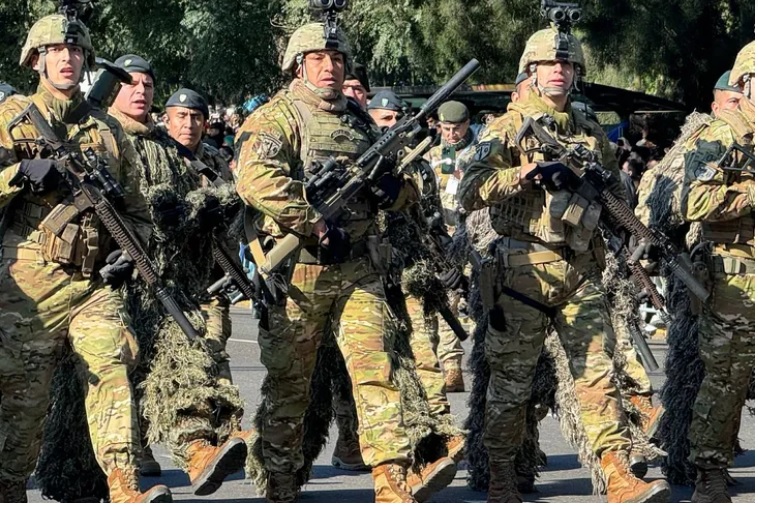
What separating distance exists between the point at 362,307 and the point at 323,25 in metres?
1.36

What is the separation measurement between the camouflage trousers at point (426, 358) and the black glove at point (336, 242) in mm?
1285

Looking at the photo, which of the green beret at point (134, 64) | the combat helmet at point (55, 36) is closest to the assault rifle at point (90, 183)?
the combat helmet at point (55, 36)

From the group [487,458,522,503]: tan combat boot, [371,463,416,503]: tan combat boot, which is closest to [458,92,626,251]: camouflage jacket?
[487,458,522,503]: tan combat boot

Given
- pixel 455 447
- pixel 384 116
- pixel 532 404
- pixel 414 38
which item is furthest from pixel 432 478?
pixel 414 38

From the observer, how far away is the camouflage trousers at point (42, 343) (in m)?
7.70

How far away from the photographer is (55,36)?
794 centimetres

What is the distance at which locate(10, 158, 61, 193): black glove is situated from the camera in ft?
25.1

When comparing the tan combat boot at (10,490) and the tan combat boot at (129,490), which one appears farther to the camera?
the tan combat boot at (10,490)

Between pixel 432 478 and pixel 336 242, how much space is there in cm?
120

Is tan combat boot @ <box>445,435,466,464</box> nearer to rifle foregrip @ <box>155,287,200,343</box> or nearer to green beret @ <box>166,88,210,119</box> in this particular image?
rifle foregrip @ <box>155,287,200,343</box>

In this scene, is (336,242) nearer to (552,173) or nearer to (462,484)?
(552,173)

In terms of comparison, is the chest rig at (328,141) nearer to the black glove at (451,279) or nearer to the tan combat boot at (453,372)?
the black glove at (451,279)

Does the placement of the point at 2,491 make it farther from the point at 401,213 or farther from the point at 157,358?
the point at 401,213

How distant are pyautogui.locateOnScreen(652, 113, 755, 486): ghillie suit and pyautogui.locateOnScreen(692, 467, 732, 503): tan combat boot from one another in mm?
371
